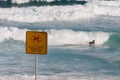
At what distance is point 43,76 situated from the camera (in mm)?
15578

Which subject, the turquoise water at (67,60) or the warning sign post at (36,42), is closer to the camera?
the warning sign post at (36,42)

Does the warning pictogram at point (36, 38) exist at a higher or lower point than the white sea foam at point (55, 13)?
higher

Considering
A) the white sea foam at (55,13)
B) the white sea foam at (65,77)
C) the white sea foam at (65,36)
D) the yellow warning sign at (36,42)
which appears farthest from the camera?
the white sea foam at (55,13)

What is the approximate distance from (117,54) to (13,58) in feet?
14.8

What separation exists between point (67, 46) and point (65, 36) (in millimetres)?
4503

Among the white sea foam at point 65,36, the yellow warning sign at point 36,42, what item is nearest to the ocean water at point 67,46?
the white sea foam at point 65,36

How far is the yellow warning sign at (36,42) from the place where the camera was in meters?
9.17

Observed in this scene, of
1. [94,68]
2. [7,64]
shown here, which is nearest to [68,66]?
[94,68]

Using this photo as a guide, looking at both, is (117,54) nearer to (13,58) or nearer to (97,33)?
(13,58)

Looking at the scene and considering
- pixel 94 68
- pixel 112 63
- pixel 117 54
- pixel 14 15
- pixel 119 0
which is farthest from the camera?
pixel 119 0

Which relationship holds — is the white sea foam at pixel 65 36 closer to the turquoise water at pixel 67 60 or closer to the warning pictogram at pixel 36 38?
the turquoise water at pixel 67 60

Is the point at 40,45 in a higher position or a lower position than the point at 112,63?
higher

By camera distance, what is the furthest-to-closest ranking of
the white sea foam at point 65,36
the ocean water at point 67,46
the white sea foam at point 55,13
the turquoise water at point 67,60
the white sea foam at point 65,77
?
the white sea foam at point 55,13, the white sea foam at point 65,36, the ocean water at point 67,46, the turquoise water at point 67,60, the white sea foam at point 65,77

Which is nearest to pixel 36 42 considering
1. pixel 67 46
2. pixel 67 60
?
pixel 67 60
